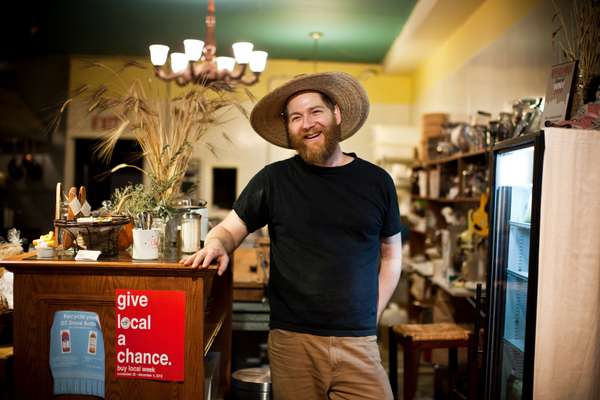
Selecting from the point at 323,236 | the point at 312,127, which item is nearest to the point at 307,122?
the point at 312,127

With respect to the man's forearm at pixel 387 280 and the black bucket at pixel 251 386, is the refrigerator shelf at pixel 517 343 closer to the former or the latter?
the man's forearm at pixel 387 280

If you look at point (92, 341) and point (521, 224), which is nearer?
point (92, 341)

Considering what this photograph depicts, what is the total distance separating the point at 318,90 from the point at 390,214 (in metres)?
0.57

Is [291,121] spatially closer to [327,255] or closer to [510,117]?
[327,255]

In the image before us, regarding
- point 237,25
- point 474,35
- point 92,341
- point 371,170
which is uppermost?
point 237,25

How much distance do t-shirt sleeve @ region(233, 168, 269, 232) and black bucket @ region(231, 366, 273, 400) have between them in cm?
97

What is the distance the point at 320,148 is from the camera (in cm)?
208

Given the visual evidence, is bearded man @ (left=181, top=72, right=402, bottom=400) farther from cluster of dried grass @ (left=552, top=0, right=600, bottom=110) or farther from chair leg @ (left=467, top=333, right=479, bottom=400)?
chair leg @ (left=467, top=333, right=479, bottom=400)

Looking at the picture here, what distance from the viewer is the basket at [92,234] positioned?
203cm

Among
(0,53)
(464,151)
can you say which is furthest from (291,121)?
(0,53)

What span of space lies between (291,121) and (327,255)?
21.4 inches

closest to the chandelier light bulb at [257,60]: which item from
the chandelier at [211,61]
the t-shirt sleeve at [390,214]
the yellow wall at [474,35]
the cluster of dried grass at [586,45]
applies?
the chandelier at [211,61]

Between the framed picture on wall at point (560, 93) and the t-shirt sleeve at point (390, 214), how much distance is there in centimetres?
89

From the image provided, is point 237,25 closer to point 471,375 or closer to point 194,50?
point 194,50
